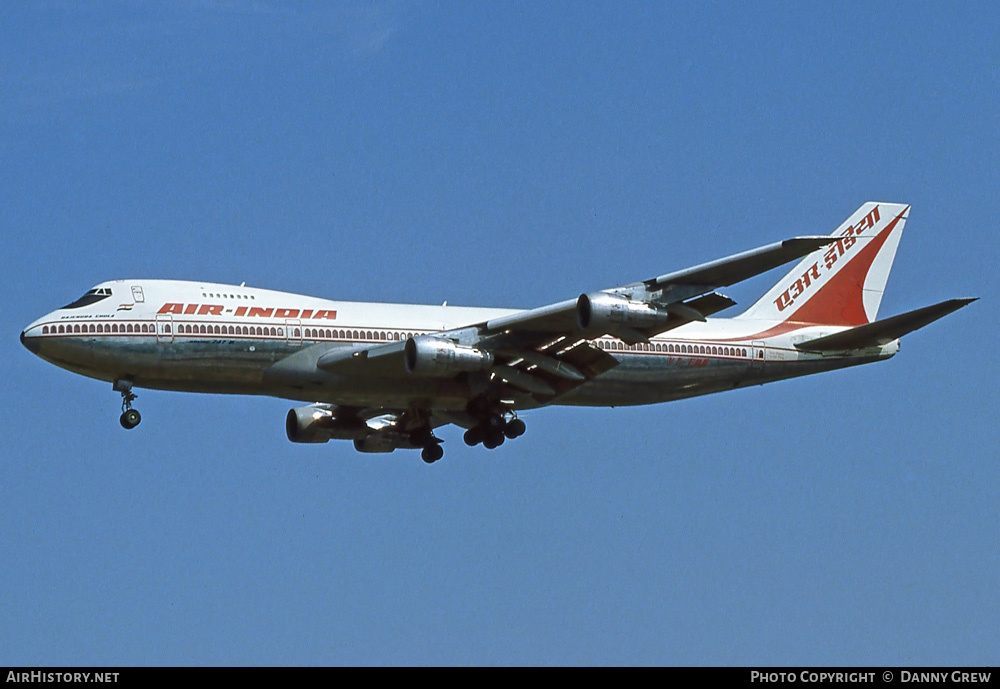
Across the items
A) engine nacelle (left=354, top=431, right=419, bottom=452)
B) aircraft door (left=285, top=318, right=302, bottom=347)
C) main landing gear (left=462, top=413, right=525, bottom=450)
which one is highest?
aircraft door (left=285, top=318, right=302, bottom=347)

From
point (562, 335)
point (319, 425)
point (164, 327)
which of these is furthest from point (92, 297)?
point (562, 335)

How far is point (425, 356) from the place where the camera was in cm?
4766

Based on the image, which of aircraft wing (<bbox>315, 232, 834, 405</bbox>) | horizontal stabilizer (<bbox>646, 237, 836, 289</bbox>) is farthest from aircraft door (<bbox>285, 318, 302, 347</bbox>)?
horizontal stabilizer (<bbox>646, 237, 836, 289</bbox>)

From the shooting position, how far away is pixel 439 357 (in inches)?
1887

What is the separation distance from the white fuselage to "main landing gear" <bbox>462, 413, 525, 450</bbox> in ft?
2.82

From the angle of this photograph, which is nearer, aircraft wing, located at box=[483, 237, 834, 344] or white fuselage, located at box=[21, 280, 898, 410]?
aircraft wing, located at box=[483, 237, 834, 344]

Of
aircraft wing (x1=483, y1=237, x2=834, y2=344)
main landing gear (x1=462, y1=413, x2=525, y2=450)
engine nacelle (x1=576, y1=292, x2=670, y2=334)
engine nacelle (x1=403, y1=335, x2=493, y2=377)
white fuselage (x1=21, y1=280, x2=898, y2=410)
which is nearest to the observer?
aircraft wing (x1=483, y1=237, x2=834, y2=344)

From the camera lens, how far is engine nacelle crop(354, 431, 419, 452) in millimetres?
55500

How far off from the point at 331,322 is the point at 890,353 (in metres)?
19.4

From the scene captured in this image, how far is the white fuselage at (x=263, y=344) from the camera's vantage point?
47.8m

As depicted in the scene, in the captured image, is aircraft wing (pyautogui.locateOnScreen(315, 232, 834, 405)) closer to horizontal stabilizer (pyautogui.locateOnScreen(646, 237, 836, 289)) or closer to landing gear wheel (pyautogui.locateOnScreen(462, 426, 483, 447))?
horizontal stabilizer (pyautogui.locateOnScreen(646, 237, 836, 289))

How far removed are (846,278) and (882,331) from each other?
570 cm
